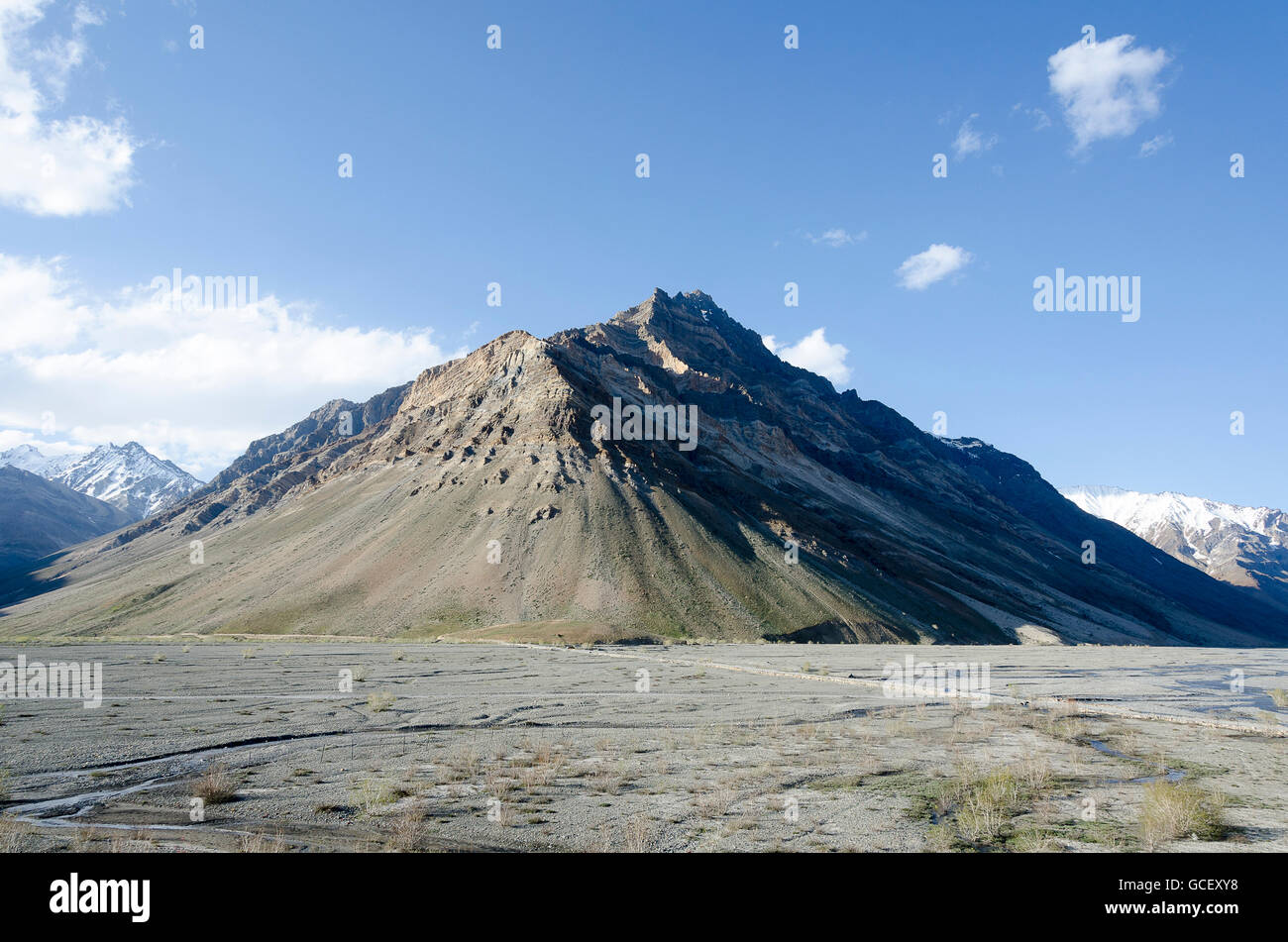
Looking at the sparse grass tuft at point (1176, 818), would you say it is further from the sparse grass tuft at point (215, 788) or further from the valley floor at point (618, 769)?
the sparse grass tuft at point (215, 788)

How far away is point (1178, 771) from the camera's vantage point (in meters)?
16.6

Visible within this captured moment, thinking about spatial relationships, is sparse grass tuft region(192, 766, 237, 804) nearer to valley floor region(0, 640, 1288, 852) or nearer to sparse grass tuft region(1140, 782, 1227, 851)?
valley floor region(0, 640, 1288, 852)

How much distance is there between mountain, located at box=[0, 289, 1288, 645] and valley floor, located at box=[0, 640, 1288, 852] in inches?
1557

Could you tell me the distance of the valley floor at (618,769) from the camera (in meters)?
10.8

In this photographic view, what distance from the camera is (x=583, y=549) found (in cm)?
8119

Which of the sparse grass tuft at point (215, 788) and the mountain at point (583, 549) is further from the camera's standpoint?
the mountain at point (583, 549)

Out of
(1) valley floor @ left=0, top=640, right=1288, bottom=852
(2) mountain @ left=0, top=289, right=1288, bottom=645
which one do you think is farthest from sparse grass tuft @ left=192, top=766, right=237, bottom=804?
(2) mountain @ left=0, top=289, right=1288, bottom=645

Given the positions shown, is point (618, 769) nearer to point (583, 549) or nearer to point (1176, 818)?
point (1176, 818)

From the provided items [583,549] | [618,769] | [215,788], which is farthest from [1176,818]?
[583,549]

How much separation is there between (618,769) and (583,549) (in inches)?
2613

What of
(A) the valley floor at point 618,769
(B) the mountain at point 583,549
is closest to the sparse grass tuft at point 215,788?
(A) the valley floor at point 618,769

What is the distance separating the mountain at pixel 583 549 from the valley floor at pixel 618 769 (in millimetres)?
39542
